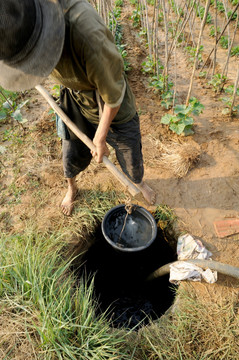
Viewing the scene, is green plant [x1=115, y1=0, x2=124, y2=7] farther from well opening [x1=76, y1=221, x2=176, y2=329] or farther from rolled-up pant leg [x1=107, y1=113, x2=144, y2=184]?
well opening [x1=76, y1=221, x2=176, y2=329]

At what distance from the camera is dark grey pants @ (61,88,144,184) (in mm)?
1979

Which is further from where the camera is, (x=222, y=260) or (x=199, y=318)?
(x=222, y=260)

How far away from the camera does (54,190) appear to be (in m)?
2.77

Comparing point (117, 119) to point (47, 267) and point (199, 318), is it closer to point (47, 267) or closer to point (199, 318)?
point (47, 267)

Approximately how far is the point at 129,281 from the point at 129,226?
849mm

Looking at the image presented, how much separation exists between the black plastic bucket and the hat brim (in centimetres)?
137

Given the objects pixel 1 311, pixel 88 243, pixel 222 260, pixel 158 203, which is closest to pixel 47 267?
pixel 1 311

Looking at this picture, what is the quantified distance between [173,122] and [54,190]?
5.73ft

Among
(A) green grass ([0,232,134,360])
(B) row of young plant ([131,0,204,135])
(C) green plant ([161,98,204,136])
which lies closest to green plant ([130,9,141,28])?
(B) row of young plant ([131,0,204,135])

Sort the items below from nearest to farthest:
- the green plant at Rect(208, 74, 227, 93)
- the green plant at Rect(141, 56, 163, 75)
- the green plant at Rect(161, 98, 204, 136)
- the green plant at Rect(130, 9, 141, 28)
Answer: the green plant at Rect(161, 98, 204, 136) → the green plant at Rect(208, 74, 227, 93) → the green plant at Rect(141, 56, 163, 75) → the green plant at Rect(130, 9, 141, 28)

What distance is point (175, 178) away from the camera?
279 cm

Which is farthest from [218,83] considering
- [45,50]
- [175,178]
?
[45,50]

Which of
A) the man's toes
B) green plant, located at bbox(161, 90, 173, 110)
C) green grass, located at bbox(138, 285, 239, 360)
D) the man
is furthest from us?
green plant, located at bbox(161, 90, 173, 110)

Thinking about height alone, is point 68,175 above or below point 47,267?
above
